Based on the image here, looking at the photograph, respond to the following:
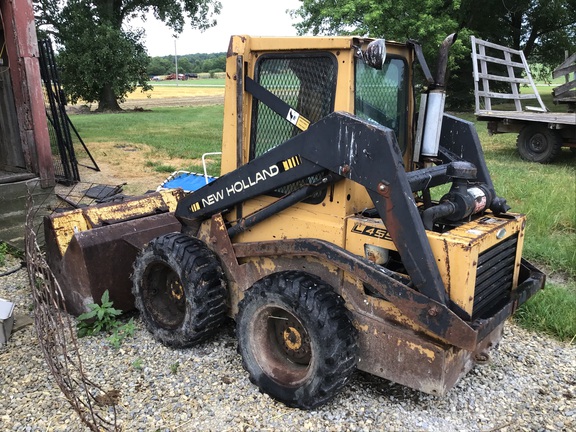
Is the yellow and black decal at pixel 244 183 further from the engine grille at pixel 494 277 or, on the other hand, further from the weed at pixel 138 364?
the engine grille at pixel 494 277

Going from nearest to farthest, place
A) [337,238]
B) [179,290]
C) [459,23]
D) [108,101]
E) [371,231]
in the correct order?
[371,231] → [337,238] → [179,290] → [459,23] → [108,101]

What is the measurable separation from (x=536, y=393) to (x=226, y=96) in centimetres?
287

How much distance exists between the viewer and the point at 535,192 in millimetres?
7516

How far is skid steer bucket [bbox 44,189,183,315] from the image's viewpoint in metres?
4.04

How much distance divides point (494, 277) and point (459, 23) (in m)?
23.3

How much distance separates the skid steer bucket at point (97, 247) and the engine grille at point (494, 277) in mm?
2680

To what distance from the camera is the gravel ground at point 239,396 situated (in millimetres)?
3021

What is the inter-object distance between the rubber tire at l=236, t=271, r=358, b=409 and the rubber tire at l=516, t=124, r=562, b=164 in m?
9.54

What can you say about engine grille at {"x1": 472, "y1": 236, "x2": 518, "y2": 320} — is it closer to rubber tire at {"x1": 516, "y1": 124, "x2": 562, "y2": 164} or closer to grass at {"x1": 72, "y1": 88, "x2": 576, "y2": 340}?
grass at {"x1": 72, "y1": 88, "x2": 576, "y2": 340}

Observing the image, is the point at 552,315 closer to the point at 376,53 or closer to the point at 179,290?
the point at 376,53

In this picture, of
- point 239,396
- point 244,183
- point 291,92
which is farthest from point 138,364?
point 291,92

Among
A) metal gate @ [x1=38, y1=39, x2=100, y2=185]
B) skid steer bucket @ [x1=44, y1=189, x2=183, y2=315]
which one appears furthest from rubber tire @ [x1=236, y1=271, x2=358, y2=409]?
metal gate @ [x1=38, y1=39, x2=100, y2=185]

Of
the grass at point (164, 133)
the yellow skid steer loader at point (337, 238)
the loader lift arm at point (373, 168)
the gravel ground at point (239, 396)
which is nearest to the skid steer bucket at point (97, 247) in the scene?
the yellow skid steer loader at point (337, 238)

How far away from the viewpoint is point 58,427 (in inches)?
117
